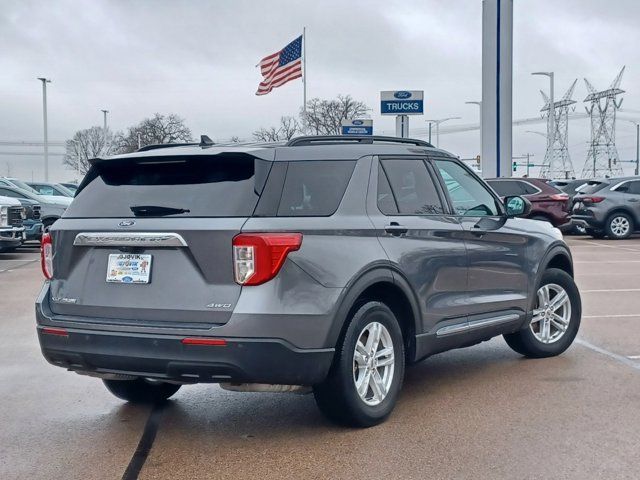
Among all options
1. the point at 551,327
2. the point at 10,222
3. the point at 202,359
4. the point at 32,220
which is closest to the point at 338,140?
the point at 202,359

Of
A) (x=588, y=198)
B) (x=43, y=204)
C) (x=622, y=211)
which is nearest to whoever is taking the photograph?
(x=43, y=204)

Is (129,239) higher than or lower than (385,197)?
lower

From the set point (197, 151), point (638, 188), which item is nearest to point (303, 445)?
point (197, 151)

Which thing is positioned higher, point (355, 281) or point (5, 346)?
point (355, 281)

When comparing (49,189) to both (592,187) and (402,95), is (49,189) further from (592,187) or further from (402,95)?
(592,187)

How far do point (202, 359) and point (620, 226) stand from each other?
20443 millimetres

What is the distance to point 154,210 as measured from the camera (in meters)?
4.94

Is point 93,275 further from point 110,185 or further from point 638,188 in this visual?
point 638,188

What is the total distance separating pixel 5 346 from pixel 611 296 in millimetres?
7774

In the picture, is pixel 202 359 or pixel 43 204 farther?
pixel 43 204

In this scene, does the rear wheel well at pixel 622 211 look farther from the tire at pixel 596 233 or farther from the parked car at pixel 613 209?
the tire at pixel 596 233

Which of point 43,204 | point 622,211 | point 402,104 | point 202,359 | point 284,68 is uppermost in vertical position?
point 284,68

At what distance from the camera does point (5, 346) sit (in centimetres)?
825

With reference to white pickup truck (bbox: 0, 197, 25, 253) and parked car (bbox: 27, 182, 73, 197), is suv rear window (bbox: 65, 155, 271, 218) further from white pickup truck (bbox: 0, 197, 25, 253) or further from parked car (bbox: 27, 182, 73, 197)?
parked car (bbox: 27, 182, 73, 197)
